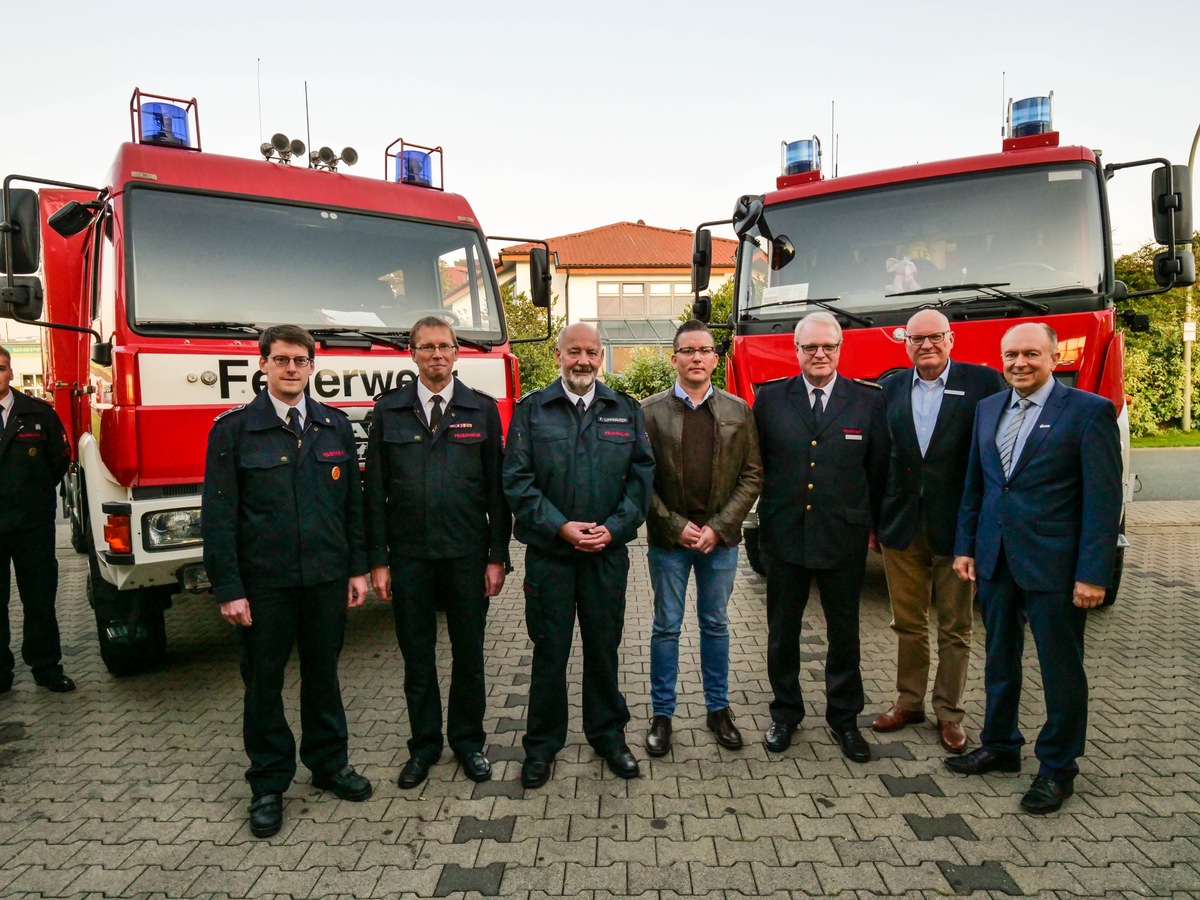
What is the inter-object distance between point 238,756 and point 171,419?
64.3 inches

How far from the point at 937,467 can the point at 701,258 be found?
337cm

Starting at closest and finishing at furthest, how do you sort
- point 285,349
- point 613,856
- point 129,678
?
point 613,856
point 285,349
point 129,678

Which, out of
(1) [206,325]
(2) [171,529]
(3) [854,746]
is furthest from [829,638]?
(1) [206,325]

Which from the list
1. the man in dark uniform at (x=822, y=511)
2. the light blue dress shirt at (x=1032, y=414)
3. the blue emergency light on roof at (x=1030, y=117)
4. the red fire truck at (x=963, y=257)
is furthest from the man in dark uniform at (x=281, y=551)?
the blue emergency light on roof at (x=1030, y=117)

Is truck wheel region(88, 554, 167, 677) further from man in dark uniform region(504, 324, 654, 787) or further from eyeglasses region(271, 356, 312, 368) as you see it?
man in dark uniform region(504, 324, 654, 787)

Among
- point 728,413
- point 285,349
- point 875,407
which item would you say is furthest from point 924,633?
point 285,349

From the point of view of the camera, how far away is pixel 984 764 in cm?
332

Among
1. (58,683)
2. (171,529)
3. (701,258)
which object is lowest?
(58,683)

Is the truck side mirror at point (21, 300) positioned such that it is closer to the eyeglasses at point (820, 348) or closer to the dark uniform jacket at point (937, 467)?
the eyeglasses at point (820, 348)

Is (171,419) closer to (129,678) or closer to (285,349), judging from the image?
(285,349)

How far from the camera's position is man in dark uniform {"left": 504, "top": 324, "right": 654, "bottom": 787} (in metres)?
3.29

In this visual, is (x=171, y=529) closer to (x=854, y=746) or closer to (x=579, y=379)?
(x=579, y=379)

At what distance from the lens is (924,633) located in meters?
3.76

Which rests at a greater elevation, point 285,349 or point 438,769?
point 285,349
